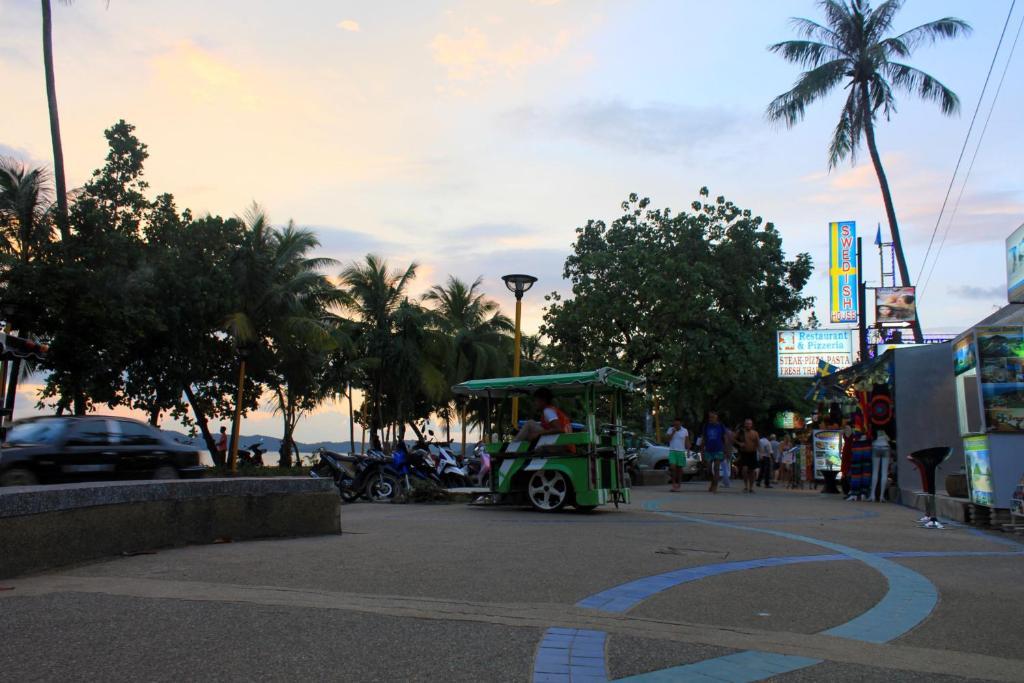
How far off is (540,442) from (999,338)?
21.4ft

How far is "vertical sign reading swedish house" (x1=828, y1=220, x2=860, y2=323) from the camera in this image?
3456cm

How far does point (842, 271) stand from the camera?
35.0 meters

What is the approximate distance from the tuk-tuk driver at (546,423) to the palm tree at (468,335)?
87.4 ft

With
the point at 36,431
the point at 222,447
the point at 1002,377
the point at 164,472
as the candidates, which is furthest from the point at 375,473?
the point at 222,447

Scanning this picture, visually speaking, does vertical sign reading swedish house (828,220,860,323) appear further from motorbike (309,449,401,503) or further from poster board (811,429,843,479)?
motorbike (309,449,401,503)

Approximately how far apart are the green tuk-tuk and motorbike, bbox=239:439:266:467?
24424 millimetres

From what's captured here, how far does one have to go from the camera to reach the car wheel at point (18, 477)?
47.0 feet

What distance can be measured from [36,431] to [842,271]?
29.5 meters

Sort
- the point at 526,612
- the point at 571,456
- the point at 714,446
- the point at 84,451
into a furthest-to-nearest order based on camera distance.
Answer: the point at 714,446
the point at 84,451
the point at 571,456
the point at 526,612

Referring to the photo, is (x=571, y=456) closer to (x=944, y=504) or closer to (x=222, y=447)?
(x=944, y=504)

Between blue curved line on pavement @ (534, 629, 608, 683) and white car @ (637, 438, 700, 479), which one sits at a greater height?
white car @ (637, 438, 700, 479)

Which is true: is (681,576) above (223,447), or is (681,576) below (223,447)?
below

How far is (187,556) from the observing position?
7.75m

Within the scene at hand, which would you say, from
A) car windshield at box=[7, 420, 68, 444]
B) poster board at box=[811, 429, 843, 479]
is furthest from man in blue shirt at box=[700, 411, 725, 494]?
car windshield at box=[7, 420, 68, 444]
